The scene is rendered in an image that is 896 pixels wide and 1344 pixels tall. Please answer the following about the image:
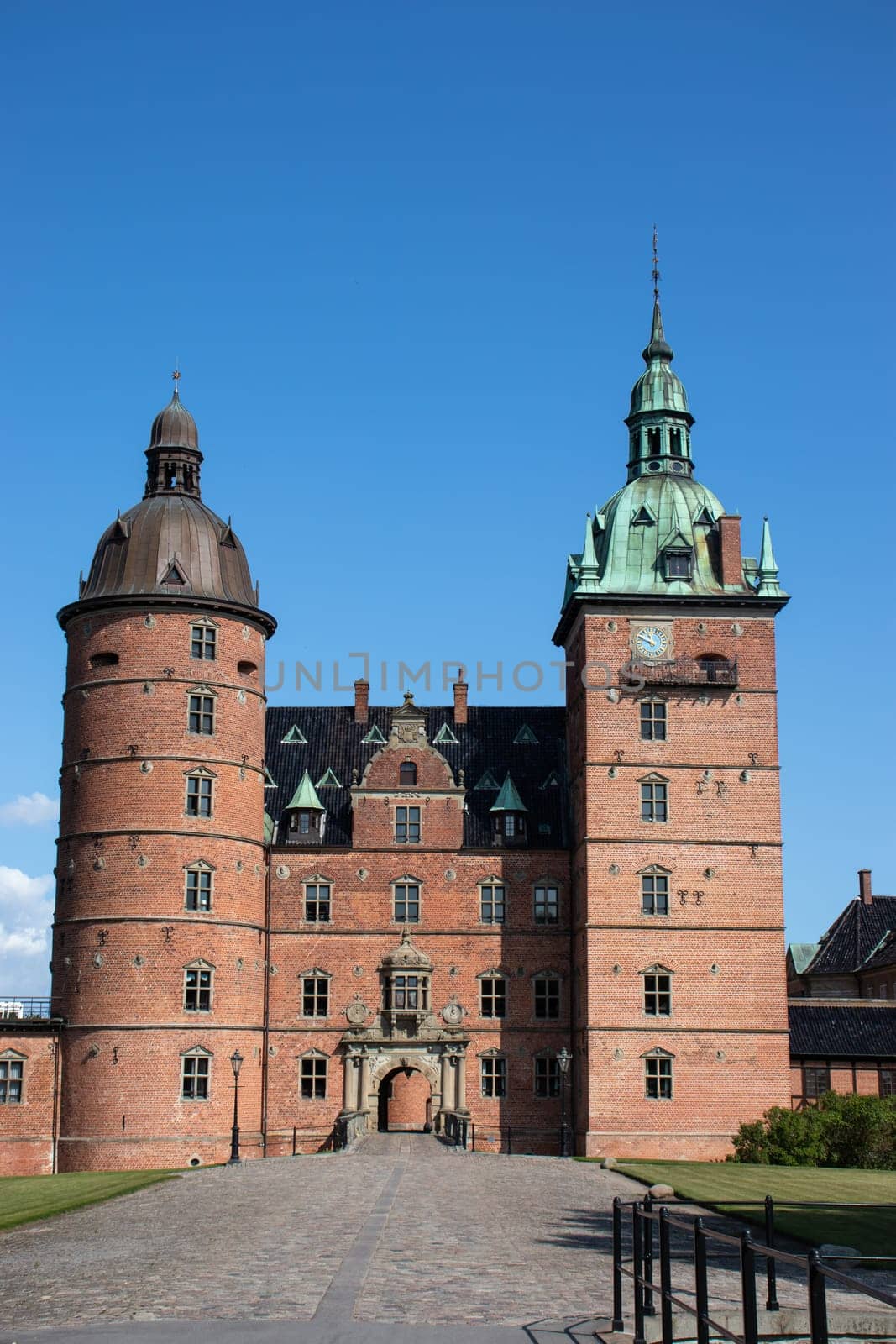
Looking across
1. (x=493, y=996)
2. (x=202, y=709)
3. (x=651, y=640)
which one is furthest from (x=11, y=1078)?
(x=651, y=640)

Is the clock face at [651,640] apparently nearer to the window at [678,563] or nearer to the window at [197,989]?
the window at [678,563]

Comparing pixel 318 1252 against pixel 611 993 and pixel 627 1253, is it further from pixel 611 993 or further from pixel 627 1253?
pixel 611 993

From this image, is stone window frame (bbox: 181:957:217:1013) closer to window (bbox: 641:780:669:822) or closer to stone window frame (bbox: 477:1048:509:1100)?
stone window frame (bbox: 477:1048:509:1100)

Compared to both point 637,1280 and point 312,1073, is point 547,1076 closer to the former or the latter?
point 312,1073

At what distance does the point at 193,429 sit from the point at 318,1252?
121ft

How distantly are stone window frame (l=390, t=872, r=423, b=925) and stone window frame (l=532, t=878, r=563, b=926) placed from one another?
371cm

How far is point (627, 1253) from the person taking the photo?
759 inches

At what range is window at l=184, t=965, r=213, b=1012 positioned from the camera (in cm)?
4641

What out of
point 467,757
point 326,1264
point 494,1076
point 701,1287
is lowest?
→ point 326,1264

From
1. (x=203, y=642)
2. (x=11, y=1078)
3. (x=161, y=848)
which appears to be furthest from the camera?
(x=203, y=642)

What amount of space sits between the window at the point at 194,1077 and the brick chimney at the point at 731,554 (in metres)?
22.0

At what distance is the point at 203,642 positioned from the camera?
48375 millimetres

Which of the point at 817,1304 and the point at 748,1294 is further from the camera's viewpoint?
the point at 748,1294

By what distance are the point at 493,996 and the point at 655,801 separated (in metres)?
8.56
